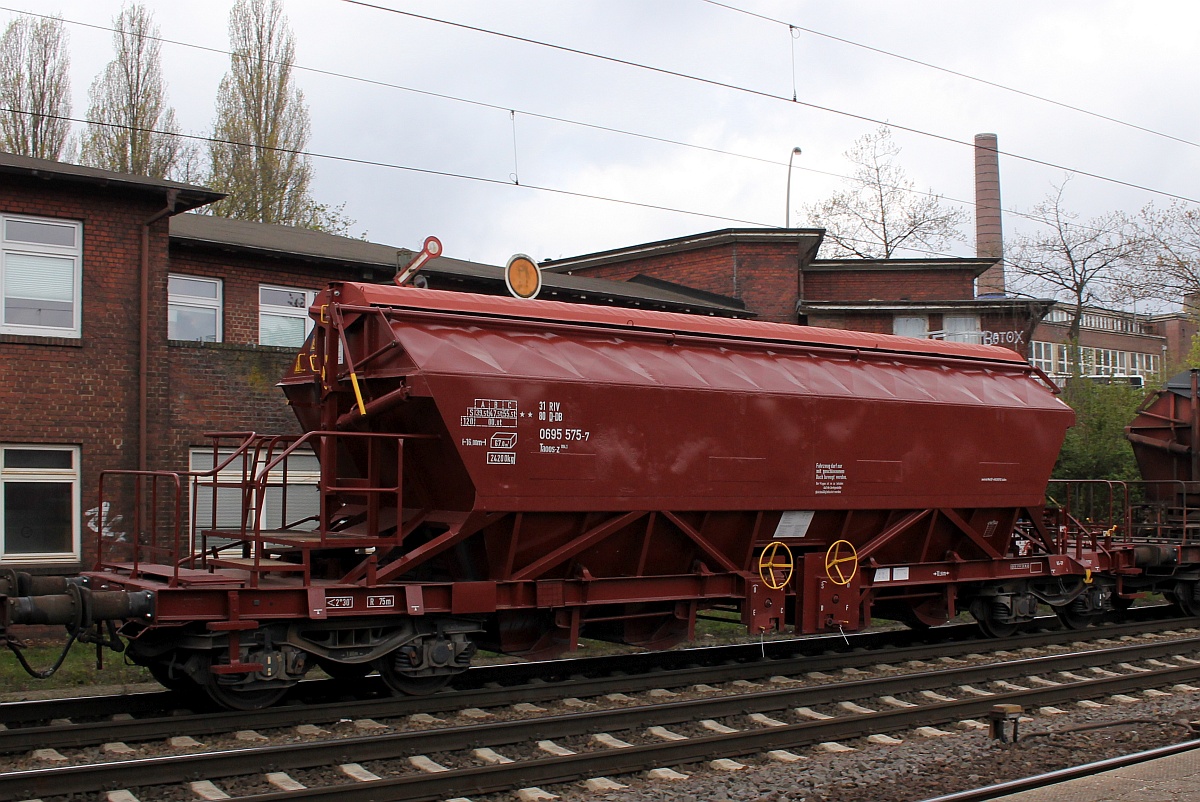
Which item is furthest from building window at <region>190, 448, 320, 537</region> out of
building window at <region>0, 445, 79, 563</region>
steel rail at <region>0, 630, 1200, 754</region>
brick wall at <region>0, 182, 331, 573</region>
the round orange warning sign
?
steel rail at <region>0, 630, 1200, 754</region>

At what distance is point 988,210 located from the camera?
5069cm

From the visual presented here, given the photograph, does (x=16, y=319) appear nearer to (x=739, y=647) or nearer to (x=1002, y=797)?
(x=739, y=647)

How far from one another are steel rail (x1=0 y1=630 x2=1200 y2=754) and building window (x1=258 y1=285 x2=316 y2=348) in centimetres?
984

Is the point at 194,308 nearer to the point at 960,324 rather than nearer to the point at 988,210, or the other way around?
the point at 960,324

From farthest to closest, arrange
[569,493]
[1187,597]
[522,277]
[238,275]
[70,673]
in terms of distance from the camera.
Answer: [238,275] → [1187,597] → [522,277] → [70,673] → [569,493]

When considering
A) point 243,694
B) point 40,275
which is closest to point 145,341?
point 40,275

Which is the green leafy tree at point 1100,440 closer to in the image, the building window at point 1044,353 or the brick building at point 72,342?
the brick building at point 72,342

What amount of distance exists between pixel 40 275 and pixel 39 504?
3085 mm

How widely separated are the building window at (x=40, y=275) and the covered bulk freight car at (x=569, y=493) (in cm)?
510

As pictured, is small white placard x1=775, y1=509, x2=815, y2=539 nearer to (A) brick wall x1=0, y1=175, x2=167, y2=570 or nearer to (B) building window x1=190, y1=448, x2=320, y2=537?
(B) building window x1=190, y1=448, x2=320, y2=537

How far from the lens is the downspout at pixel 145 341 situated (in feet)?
48.1

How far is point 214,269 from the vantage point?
17422 mm

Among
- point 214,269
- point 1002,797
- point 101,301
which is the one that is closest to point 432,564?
point 1002,797

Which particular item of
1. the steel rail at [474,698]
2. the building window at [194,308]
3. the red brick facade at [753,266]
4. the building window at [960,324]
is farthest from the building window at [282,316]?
the building window at [960,324]
